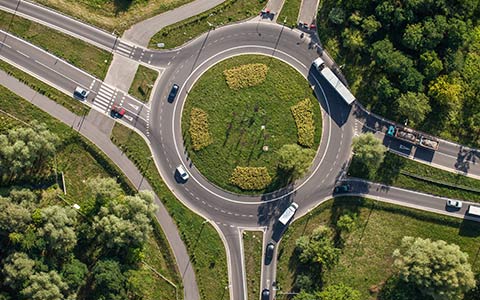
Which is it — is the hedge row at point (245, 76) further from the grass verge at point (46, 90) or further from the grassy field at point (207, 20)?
the grass verge at point (46, 90)

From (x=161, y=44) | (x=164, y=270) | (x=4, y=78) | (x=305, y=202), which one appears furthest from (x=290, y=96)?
(x=4, y=78)

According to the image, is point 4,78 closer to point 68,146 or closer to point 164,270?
point 68,146

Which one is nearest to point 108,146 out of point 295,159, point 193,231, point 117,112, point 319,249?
point 117,112

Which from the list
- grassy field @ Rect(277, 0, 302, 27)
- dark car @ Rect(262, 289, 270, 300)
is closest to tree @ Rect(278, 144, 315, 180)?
dark car @ Rect(262, 289, 270, 300)

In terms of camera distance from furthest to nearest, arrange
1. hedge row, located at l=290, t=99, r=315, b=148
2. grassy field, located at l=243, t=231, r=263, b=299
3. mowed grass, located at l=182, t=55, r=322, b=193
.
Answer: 1. hedge row, located at l=290, t=99, r=315, b=148
2. mowed grass, located at l=182, t=55, r=322, b=193
3. grassy field, located at l=243, t=231, r=263, b=299

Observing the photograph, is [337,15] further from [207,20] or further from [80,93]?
[80,93]

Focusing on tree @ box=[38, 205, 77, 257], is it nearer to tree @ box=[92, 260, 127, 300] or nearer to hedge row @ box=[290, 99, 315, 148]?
tree @ box=[92, 260, 127, 300]
